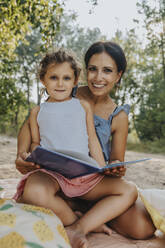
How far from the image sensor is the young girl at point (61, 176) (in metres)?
1.77

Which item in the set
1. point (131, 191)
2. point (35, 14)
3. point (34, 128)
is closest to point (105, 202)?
point (131, 191)

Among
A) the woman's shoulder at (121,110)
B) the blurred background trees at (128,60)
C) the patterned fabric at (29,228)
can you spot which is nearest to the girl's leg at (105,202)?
the patterned fabric at (29,228)

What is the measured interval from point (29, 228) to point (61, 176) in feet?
1.64

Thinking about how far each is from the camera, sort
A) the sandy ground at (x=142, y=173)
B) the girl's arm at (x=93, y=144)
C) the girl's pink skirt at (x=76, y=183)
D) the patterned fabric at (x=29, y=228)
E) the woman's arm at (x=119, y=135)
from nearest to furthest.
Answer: the patterned fabric at (x=29, y=228) < the girl's pink skirt at (x=76, y=183) < the girl's arm at (x=93, y=144) < the woman's arm at (x=119, y=135) < the sandy ground at (x=142, y=173)

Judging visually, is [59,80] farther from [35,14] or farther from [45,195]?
[35,14]

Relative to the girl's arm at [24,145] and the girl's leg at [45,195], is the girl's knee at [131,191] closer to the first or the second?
the girl's leg at [45,195]

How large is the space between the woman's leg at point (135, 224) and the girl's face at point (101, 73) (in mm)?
967

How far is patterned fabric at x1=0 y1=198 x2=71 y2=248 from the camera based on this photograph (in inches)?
51.6

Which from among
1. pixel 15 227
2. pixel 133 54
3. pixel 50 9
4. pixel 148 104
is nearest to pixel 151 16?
pixel 133 54

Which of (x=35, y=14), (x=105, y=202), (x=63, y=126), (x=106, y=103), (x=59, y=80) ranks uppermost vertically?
(x=35, y=14)

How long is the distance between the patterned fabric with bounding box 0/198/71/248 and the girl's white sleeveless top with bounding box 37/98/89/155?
460mm

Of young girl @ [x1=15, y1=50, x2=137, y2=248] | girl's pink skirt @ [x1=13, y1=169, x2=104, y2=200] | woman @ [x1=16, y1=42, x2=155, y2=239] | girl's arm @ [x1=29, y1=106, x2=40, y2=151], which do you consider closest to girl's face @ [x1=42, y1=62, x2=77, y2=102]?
young girl @ [x1=15, y1=50, x2=137, y2=248]

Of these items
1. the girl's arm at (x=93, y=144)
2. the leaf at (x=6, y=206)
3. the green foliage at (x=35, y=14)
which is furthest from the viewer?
the green foliage at (x=35, y=14)

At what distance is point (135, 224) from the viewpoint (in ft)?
6.34
